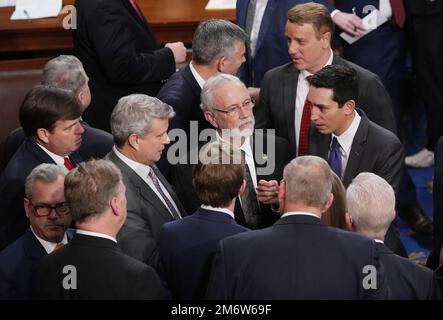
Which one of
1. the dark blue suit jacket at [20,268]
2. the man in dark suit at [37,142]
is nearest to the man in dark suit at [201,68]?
the man in dark suit at [37,142]

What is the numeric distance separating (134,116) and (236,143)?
0.52 meters

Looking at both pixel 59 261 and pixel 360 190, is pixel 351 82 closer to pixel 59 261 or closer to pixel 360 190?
pixel 360 190

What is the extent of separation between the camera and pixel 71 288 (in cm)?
296

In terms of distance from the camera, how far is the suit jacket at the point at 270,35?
5.18m

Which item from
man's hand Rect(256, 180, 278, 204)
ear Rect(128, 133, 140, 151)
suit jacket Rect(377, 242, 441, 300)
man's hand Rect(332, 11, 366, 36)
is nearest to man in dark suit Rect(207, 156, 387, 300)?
Result: suit jacket Rect(377, 242, 441, 300)

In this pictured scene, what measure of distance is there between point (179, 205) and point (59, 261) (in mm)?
1000

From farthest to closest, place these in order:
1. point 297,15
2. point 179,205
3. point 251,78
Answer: point 251,78, point 297,15, point 179,205

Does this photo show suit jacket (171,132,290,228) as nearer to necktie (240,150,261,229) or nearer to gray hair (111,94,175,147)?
necktie (240,150,261,229)

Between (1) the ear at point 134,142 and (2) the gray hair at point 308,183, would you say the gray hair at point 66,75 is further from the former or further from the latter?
(2) the gray hair at point 308,183

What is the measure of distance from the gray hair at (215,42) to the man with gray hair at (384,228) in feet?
4.55

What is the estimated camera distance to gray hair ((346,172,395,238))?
10.6ft

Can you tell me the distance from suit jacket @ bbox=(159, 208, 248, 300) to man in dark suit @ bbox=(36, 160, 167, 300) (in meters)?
0.26

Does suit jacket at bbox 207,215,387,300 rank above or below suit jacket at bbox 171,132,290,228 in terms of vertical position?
above

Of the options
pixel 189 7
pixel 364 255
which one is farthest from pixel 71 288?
pixel 189 7
